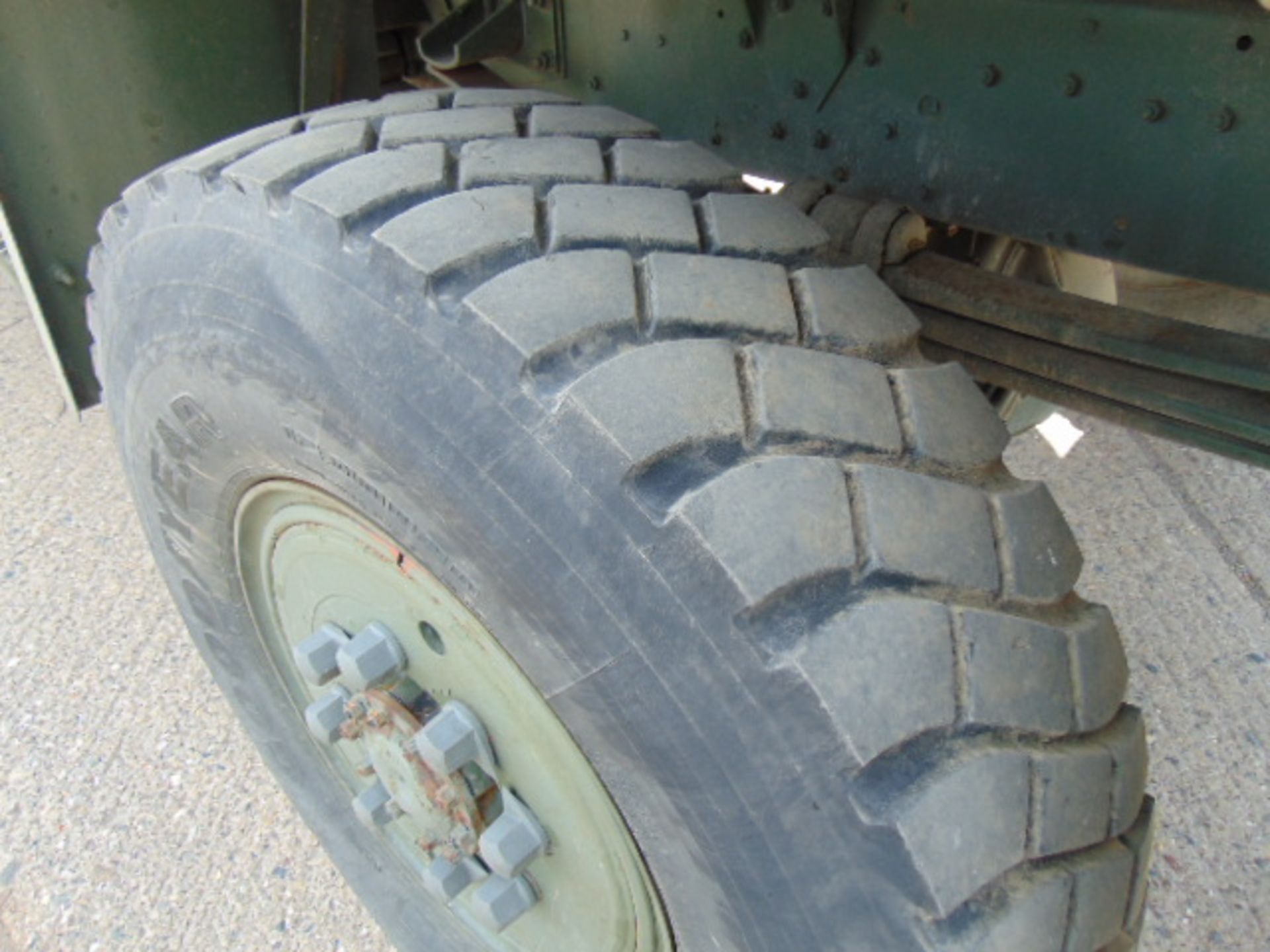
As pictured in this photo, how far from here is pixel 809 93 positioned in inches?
56.7

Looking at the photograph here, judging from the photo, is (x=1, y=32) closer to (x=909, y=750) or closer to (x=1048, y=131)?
(x=1048, y=131)

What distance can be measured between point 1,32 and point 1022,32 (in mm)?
1482

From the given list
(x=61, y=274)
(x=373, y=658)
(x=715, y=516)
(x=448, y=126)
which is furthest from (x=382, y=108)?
(x=61, y=274)

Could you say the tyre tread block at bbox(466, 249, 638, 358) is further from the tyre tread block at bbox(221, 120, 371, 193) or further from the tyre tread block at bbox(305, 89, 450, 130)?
the tyre tread block at bbox(305, 89, 450, 130)

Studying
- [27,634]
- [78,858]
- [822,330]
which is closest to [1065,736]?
[822,330]

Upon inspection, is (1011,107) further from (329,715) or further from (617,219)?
(329,715)

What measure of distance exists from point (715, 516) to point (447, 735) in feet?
1.70

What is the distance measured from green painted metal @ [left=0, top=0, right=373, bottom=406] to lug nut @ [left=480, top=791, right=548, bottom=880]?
1.20m

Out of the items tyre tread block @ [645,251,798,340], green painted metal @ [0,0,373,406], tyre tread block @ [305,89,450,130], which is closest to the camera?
tyre tread block @ [645,251,798,340]

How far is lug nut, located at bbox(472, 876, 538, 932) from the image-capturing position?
1.31m

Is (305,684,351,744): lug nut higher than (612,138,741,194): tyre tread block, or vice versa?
(612,138,741,194): tyre tread block

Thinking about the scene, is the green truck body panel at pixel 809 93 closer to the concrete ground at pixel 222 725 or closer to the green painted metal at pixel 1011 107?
the green painted metal at pixel 1011 107

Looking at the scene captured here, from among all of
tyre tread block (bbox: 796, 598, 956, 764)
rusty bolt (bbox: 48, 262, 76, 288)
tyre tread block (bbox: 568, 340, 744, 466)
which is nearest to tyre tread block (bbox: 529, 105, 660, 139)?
tyre tread block (bbox: 568, 340, 744, 466)

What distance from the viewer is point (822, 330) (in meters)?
1.02
